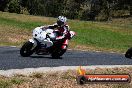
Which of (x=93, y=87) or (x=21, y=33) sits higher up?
(x=93, y=87)

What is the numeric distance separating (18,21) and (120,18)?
4773 cm

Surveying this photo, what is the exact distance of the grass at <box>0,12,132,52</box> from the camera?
34.4 meters

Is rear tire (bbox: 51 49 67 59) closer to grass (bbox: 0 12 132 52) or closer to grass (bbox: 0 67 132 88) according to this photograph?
grass (bbox: 0 67 132 88)

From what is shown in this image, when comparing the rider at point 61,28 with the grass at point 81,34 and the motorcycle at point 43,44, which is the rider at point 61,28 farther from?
the grass at point 81,34

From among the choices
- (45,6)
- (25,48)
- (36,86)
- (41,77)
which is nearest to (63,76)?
(41,77)

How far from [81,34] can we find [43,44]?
81.6ft

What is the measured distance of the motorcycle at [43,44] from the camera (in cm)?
1716

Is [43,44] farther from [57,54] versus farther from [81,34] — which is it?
[81,34]

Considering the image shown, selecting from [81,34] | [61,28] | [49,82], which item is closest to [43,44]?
[61,28]

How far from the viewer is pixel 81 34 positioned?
42.3 metres

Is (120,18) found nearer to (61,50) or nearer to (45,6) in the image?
(45,6)

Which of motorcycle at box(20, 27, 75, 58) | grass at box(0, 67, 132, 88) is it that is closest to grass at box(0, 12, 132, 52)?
motorcycle at box(20, 27, 75, 58)

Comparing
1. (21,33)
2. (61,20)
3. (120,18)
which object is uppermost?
(61,20)

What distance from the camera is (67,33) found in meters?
17.8
